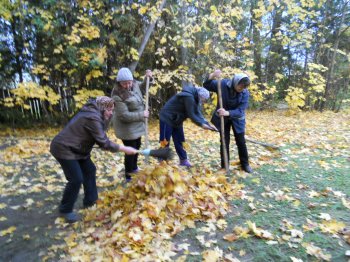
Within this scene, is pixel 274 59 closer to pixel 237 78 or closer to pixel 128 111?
pixel 237 78

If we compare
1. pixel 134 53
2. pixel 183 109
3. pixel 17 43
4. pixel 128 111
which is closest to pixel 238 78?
pixel 183 109

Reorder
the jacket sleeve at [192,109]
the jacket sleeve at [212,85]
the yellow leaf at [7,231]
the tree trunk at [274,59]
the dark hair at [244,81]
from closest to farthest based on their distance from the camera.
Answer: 1. the yellow leaf at [7,231]
2. the dark hair at [244,81]
3. the jacket sleeve at [192,109]
4. the jacket sleeve at [212,85]
5. the tree trunk at [274,59]

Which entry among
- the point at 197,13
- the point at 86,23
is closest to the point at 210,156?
the point at 86,23

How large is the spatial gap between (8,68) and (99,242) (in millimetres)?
7764

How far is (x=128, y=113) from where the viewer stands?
14.0ft

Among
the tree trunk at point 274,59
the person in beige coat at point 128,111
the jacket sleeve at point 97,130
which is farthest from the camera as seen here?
the tree trunk at point 274,59

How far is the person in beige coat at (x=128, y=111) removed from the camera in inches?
164

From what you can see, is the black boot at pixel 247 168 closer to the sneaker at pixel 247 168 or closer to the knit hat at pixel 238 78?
the sneaker at pixel 247 168

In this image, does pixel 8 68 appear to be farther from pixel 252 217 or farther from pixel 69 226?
pixel 252 217

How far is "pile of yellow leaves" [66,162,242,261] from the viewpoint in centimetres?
293

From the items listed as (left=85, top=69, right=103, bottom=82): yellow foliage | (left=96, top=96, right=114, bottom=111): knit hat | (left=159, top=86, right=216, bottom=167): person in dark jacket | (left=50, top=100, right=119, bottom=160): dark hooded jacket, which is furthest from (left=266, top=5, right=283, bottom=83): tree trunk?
(left=50, top=100, right=119, bottom=160): dark hooded jacket

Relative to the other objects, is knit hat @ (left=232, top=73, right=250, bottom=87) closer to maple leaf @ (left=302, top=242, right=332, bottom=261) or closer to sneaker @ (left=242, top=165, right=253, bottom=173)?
sneaker @ (left=242, top=165, right=253, bottom=173)

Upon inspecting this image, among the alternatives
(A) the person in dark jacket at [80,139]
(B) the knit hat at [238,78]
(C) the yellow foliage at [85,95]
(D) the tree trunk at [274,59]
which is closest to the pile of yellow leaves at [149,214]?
(A) the person in dark jacket at [80,139]

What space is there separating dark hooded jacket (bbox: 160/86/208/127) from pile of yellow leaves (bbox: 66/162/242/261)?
3.31ft
